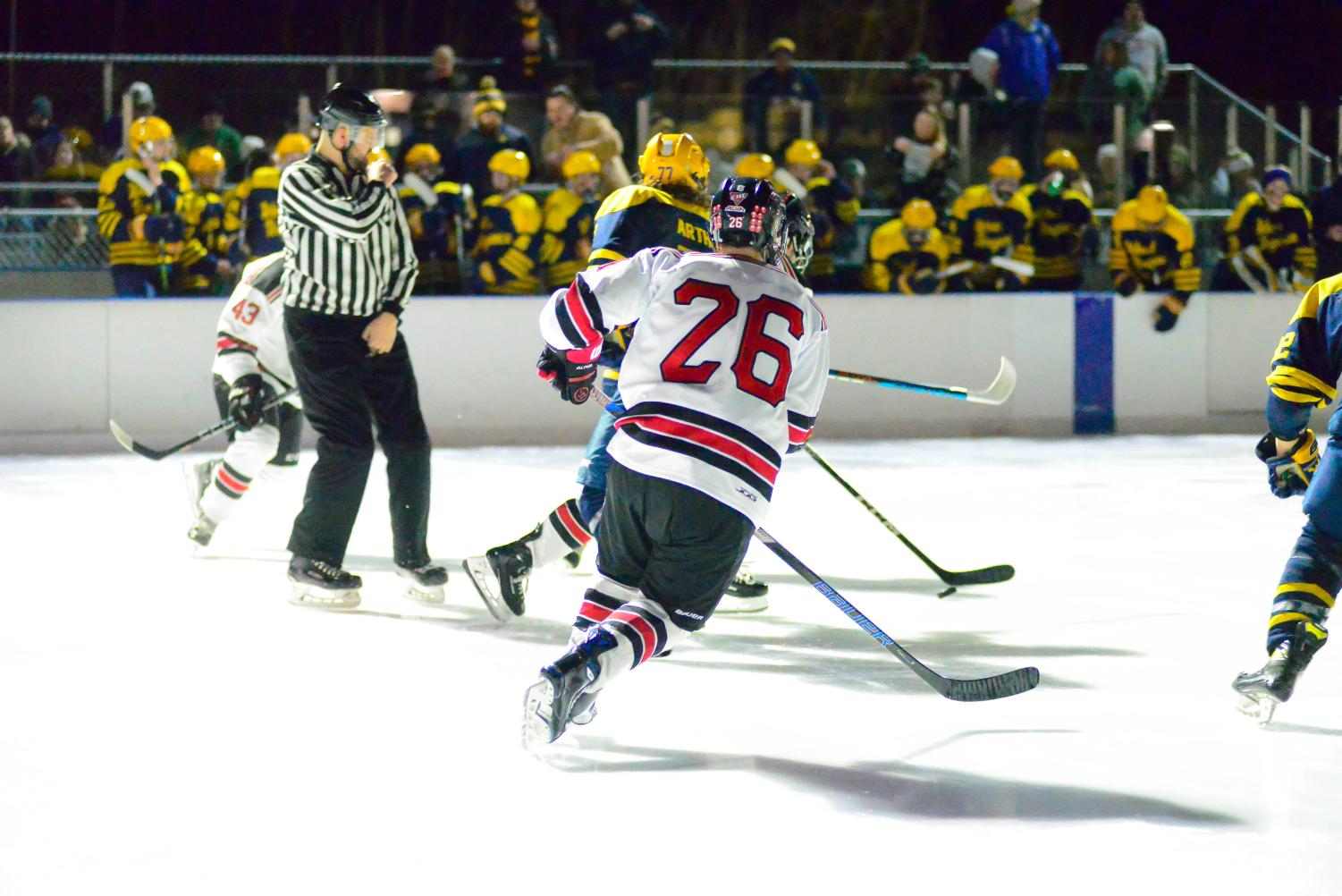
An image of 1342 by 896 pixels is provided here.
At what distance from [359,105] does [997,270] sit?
545 centimetres

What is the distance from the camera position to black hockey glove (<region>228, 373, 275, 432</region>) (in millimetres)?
4793

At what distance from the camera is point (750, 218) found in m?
2.86

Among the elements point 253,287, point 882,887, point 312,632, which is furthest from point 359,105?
point 882,887

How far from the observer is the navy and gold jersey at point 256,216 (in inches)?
331

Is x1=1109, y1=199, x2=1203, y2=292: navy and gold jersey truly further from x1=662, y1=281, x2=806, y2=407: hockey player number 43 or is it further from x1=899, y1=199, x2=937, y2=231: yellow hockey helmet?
x1=662, y1=281, x2=806, y2=407: hockey player number 43

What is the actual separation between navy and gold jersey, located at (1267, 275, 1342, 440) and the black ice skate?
4.37ft

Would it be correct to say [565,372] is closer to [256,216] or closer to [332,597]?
[332,597]

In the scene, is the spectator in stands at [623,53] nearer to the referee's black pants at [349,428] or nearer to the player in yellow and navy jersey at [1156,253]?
the player in yellow and navy jersey at [1156,253]

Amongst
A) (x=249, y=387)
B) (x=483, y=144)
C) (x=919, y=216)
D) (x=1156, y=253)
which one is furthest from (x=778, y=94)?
(x=249, y=387)

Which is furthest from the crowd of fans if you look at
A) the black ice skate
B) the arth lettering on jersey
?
the black ice skate

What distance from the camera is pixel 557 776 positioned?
8.96 ft

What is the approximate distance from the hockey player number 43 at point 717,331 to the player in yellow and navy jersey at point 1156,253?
6.21 meters

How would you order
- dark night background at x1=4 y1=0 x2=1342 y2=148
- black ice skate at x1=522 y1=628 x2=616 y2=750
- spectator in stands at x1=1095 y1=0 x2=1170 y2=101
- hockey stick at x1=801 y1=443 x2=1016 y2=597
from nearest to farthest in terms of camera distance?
black ice skate at x1=522 y1=628 x2=616 y2=750
hockey stick at x1=801 y1=443 x2=1016 y2=597
spectator in stands at x1=1095 y1=0 x2=1170 y2=101
dark night background at x1=4 y1=0 x2=1342 y2=148

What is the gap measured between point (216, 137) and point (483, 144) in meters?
1.42
